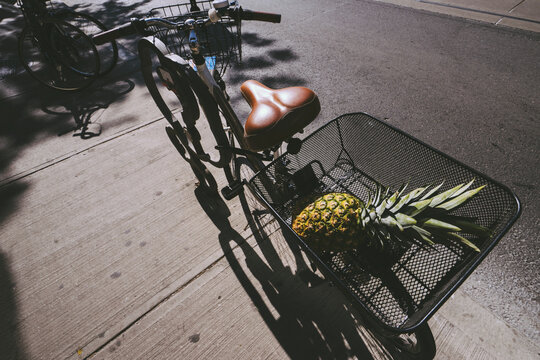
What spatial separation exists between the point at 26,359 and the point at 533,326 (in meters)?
3.32

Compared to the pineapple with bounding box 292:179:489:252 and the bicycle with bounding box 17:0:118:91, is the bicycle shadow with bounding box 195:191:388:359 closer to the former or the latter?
the pineapple with bounding box 292:179:489:252

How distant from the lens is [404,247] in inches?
51.6

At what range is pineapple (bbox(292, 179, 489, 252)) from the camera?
4.08 feet

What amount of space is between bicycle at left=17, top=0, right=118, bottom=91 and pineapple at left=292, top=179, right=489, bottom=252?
159 inches

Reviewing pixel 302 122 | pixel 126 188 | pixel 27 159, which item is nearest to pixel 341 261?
pixel 302 122

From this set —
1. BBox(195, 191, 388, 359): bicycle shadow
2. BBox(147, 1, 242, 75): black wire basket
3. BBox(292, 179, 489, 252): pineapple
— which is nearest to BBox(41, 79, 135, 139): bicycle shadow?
BBox(147, 1, 242, 75): black wire basket

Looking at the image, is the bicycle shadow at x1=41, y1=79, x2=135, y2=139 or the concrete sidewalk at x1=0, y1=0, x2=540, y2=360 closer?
the concrete sidewalk at x1=0, y1=0, x2=540, y2=360

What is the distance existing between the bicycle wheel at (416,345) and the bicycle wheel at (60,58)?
474cm

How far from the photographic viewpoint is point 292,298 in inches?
76.3

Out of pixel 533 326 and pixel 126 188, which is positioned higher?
pixel 126 188

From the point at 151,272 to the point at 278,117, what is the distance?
1601 millimetres

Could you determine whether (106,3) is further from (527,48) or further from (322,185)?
(527,48)

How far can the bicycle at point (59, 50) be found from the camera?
12.3 ft

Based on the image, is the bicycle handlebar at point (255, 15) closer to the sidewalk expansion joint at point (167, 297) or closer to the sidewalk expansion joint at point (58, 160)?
the sidewalk expansion joint at point (167, 297)
